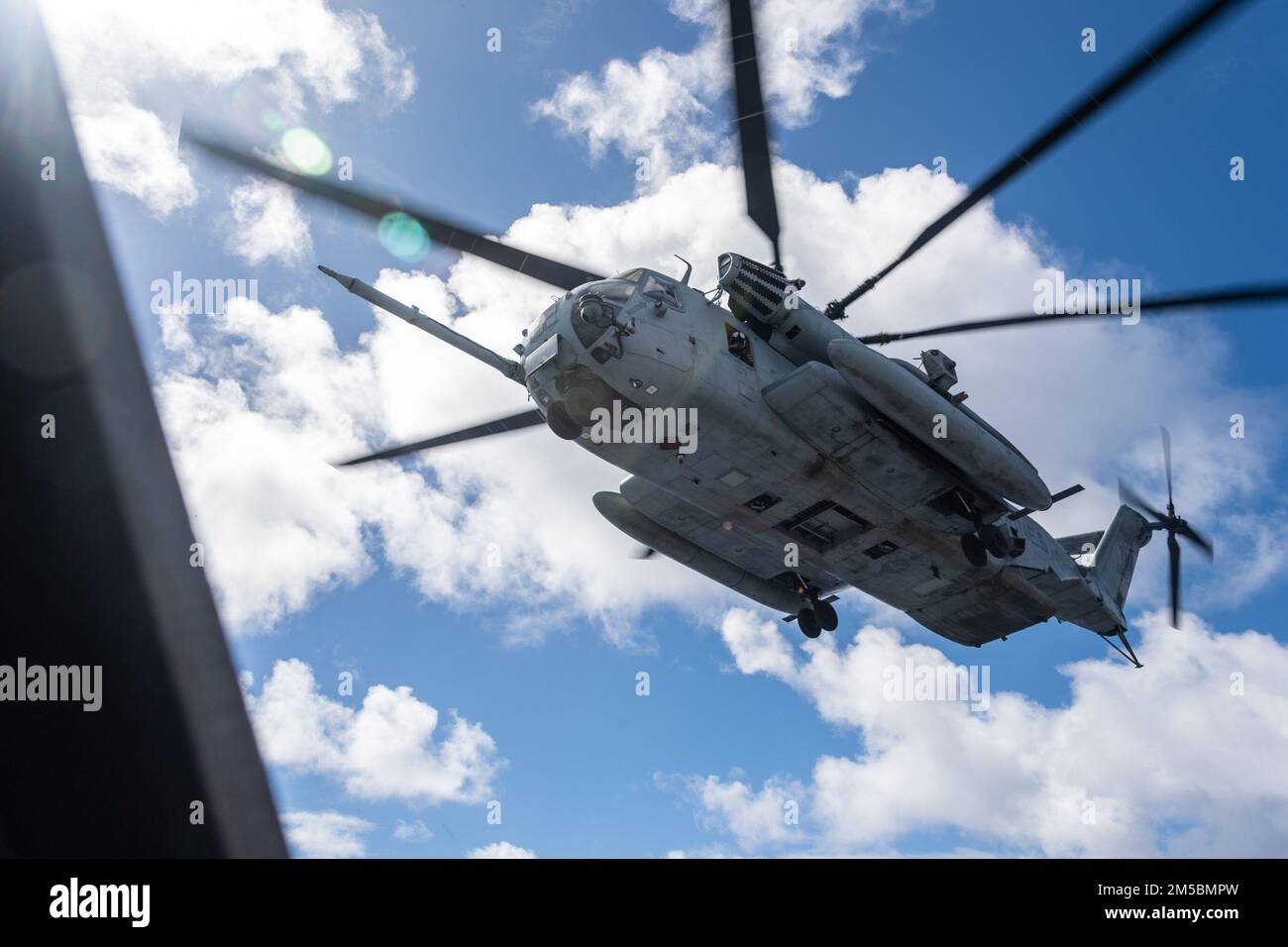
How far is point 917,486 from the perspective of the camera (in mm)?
19906

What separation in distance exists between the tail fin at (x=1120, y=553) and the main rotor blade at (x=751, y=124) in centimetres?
1409

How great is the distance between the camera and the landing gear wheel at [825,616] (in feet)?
79.5

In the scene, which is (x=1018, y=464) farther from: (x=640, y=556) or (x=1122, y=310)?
(x=640, y=556)

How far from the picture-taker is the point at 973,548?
68.9ft

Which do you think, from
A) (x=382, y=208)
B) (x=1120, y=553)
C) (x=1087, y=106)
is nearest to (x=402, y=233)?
(x=382, y=208)

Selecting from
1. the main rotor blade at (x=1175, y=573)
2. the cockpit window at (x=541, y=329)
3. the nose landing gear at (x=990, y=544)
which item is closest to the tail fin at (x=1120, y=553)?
the main rotor blade at (x=1175, y=573)

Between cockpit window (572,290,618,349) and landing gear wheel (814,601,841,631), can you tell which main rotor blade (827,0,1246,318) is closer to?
cockpit window (572,290,618,349)

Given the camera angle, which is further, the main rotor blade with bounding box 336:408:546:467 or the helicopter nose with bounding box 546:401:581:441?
the main rotor blade with bounding box 336:408:546:467

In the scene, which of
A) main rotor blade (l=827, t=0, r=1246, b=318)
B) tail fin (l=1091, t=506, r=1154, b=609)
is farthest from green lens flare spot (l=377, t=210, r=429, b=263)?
tail fin (l=1091, t=506, r=1154, b=609)

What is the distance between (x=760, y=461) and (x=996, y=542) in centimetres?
605

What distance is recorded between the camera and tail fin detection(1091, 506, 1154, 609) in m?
26.1

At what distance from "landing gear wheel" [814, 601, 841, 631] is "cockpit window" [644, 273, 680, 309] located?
981cm

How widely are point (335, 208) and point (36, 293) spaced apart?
634 cm

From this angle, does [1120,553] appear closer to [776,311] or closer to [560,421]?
[776,311]
